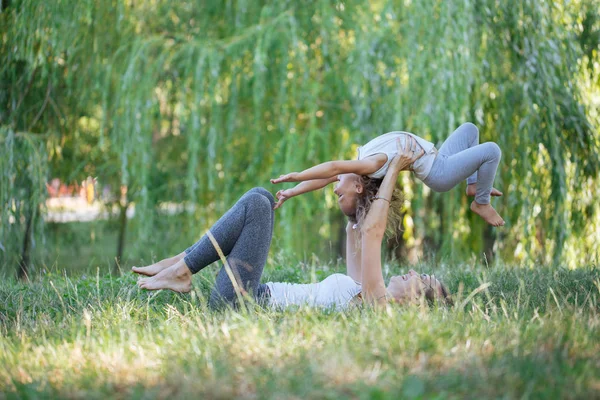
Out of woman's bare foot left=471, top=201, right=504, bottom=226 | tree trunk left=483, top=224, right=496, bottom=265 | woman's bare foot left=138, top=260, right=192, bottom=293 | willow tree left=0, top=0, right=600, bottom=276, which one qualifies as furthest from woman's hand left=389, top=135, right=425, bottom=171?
tree trunk left=483, top=224, right=496, bottom=265

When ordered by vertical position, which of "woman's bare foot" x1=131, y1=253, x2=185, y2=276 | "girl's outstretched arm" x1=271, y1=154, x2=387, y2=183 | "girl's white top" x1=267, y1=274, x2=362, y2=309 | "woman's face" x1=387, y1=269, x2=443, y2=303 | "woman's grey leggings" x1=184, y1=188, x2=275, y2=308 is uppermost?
"girl's outstretched arm" x1=271, y1=154, x2=387, y2=183

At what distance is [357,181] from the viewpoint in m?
3.61

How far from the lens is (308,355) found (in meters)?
2.34

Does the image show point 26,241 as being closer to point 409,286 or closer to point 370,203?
point 370,203

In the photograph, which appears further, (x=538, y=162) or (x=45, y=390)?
(x=538, y=162)

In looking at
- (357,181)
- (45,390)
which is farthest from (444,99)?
(45,390)

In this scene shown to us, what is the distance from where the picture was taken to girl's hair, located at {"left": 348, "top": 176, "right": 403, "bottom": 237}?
3.56 m

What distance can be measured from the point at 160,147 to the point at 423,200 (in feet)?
8.66

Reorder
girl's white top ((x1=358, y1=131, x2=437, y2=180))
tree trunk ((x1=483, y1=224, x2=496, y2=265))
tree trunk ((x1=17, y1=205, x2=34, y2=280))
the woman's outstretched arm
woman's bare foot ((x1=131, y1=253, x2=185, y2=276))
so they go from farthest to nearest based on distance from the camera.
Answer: tree trunk ((x1=483, y1=224, x2=496, y2=265)) → tree trunk ((x1=17, y1=205, x2=34, y2=280)) → girl's white top ((x1=358, y1=131, x2=437, y2=180)) → woman's bare foot ((x1=131, y1=253, x2=185, y2=276)) → the woman's outstretched arm

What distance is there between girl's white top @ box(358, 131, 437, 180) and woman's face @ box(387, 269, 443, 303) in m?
0.53

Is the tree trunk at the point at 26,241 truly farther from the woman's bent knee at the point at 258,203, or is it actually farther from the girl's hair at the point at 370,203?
the girl's hair at the point at 370,203

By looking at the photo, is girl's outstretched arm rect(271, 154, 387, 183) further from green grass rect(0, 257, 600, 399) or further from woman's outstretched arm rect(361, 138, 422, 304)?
green grass rect(0, 257, 600, 399)

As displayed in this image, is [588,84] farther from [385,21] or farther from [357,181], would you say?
[357,181]

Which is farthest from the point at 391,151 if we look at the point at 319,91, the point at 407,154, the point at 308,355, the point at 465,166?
the point at 319,91
